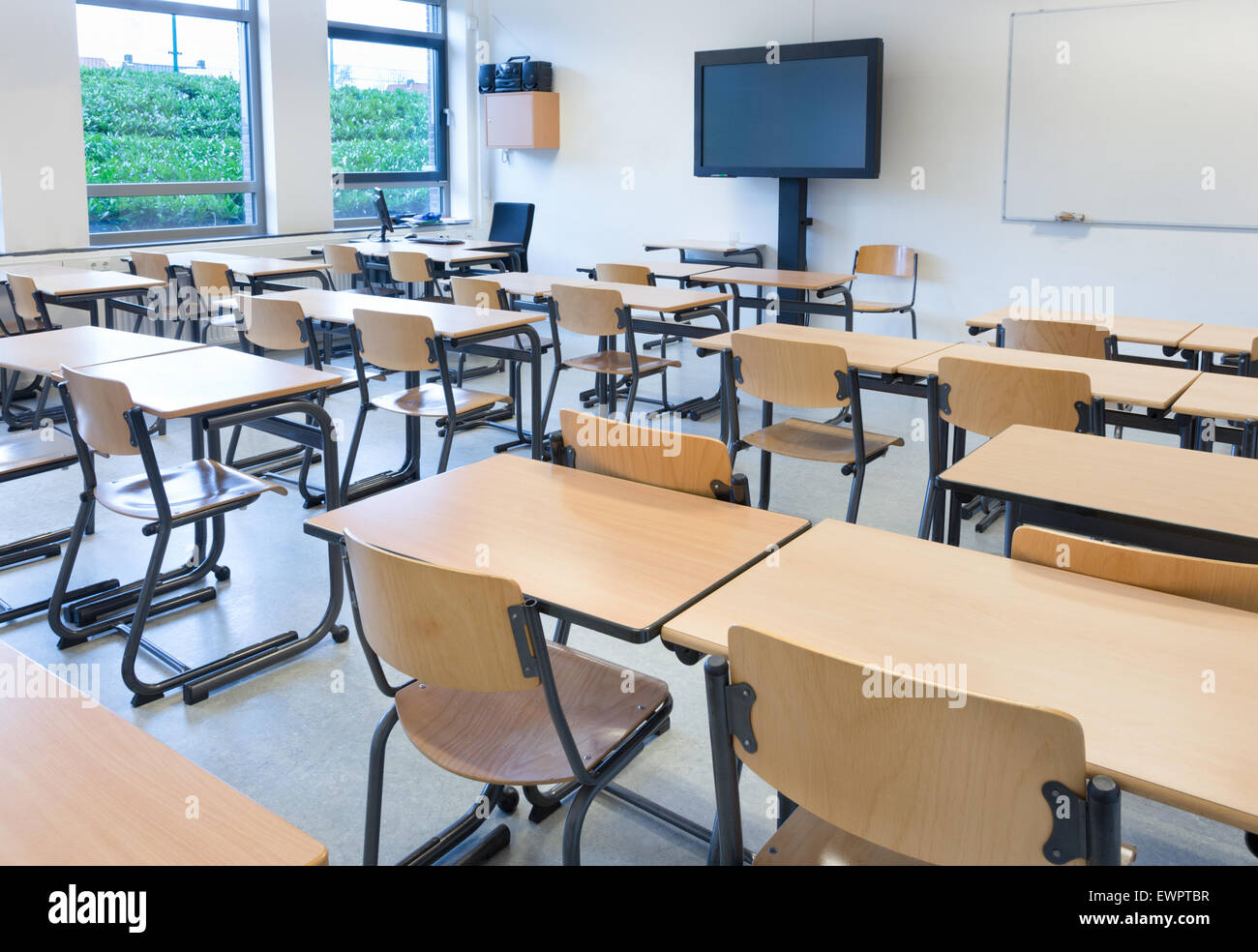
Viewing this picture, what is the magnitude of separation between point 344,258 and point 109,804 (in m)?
6.08

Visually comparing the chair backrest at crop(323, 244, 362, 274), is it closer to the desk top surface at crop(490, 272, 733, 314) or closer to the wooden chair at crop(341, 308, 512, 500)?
the desk top surface at crop(490, 272, 733, 314)

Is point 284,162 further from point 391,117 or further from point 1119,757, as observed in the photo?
point 1119,757

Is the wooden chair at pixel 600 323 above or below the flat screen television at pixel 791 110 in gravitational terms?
below

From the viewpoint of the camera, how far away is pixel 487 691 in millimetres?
1643

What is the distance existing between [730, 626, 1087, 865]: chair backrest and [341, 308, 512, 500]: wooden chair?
2875 millimetres

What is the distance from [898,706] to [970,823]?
0.15m

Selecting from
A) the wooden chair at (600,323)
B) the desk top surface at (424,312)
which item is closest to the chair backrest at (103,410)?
the desk top surface at (424,312)

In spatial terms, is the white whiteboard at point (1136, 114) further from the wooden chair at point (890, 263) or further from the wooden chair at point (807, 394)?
the wooden chair at point (807, 394)

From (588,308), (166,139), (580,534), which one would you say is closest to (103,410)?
(580,534)

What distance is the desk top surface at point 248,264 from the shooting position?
6.08 m

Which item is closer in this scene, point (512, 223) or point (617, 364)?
point (617, 364)

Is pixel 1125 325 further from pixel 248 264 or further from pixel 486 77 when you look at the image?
pixel 486 77

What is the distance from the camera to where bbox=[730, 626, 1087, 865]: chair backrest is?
109 cm

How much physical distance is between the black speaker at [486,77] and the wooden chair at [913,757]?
27.5 ft
